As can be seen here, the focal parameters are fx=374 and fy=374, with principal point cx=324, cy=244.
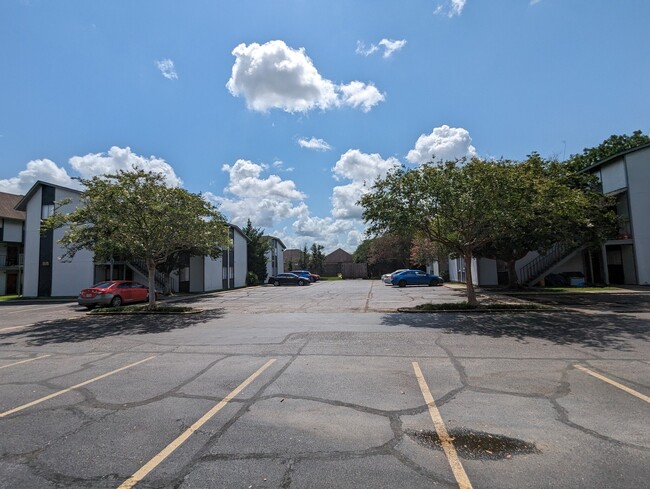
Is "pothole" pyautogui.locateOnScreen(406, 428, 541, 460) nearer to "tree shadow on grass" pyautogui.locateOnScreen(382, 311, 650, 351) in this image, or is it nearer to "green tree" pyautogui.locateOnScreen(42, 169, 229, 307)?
"tree shadow on grass" pyautogui.locateOnScreen(382, 311, 650, 351)

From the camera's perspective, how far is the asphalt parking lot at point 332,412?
3256 mm

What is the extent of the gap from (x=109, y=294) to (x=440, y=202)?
56.7 feet

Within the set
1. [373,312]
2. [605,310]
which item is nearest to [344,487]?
[373,312]

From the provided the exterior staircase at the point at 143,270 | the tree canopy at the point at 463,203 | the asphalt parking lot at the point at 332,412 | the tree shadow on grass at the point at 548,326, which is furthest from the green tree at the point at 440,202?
the exterior staircase at the point at 143,270

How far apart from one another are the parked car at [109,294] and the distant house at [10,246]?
2174 centimetres

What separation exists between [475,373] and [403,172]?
949cm

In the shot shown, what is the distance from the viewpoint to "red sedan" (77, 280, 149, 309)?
63.9ft

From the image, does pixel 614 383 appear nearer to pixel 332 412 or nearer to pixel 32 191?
pixel 332 412

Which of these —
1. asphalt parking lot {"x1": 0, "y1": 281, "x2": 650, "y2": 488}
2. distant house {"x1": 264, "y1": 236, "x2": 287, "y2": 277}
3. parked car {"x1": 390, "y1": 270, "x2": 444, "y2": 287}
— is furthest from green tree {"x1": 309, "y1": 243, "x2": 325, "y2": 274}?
asphalt parking lot {"x1": 0, "y1": 281, "x2": 650, "y2": 488}

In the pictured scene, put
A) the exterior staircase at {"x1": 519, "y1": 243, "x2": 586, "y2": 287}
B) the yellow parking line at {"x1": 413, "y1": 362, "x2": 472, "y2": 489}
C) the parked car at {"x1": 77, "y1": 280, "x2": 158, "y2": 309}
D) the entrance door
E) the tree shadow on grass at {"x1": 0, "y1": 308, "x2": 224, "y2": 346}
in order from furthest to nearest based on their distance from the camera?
the entrance door
the exterior staircase at {"x1": 519, "y1": 243, "x2": 586, "y2": 287}
the parked car at {"x1": 77, "y1": 280, "x2": 158, "y2": 309}
the tree shadow on grass at {"x1": 0, "y1": 308, "x2": 224, "y2": 346}
the yellow parking line at {"x1": 413, "y1": 362, "x2": 472, "y2": 489}

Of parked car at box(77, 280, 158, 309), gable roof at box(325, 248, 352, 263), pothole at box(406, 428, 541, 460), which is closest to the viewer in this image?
pothole at box(406, 428, 541, 460)

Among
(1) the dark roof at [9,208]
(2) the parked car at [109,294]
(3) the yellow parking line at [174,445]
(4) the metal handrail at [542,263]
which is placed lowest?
(3) the yellow parking line at [174,445]

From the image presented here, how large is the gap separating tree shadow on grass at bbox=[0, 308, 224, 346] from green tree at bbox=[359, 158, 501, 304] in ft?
25.5

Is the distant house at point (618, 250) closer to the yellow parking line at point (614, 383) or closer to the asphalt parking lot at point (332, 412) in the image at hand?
the asphalt parking lot at point (332, 412)
